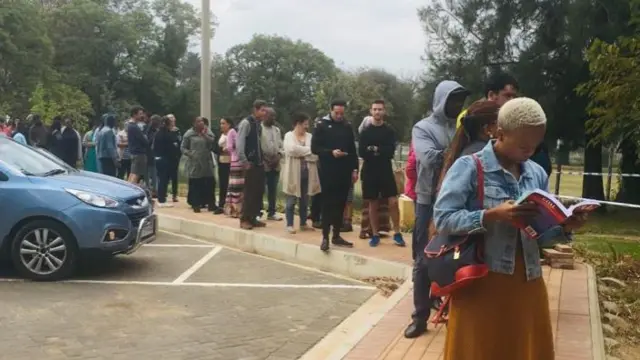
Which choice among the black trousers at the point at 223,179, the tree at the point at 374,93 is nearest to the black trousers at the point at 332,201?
the black trousers at the point at 223,179

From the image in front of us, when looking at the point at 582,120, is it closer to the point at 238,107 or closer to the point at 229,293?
the point at 229,293

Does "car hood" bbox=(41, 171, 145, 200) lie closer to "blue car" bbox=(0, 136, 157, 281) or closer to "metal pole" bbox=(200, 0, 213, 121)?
"blue car" bbox=(0, 136, 157, 281)

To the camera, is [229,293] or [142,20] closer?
[229,293]

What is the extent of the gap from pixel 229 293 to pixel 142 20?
181 feet

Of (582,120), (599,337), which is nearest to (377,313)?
(599,337)

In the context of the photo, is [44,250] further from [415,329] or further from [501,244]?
[501,244]

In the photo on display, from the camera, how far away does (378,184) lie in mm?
9062

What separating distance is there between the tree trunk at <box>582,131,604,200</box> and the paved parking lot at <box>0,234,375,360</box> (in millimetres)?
15215

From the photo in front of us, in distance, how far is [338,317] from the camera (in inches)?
267

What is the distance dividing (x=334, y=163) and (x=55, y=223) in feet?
10.6

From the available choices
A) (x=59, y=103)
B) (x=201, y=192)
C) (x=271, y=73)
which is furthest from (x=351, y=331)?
(x=271, y=73)

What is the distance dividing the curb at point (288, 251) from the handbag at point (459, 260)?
458 centimetres

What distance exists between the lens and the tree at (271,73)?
61469 millimetres

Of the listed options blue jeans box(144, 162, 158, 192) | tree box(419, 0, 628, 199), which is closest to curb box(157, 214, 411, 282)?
blue jeans box(144, 162, 158, 192)
